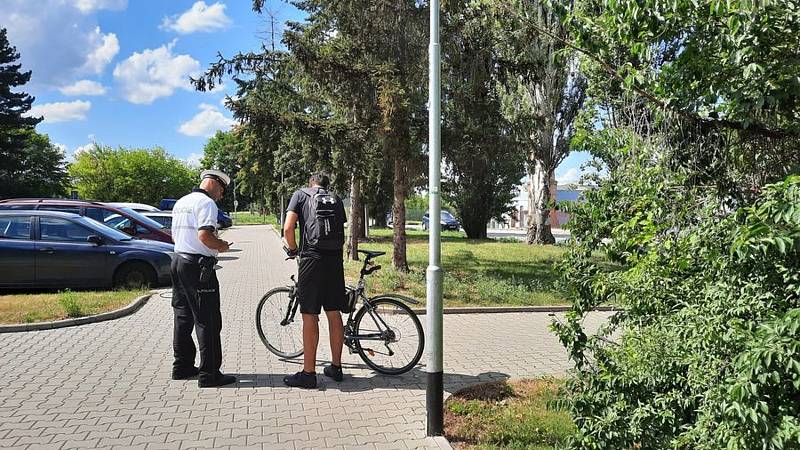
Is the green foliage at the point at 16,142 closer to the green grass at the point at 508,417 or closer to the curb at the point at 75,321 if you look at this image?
the curb at the point at 75,321

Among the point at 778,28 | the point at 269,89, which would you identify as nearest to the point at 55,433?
the point at 778,28

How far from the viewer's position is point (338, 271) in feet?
17.8

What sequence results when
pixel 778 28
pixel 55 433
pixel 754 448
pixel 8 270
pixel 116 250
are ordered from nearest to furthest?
1. pixel 754 448
2. pixel 778 28
3. pixel 55 433
4. pixel 8 270
5. pixel 116 250

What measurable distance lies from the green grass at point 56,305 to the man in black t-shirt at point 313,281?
4.63 metres

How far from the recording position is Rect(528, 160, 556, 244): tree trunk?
24.6 m

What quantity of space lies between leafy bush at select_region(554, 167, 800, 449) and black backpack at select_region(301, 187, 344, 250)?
2248mm

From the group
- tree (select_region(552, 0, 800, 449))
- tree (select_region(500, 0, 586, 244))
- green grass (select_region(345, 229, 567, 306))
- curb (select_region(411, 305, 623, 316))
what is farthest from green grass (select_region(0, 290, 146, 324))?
tree (select_region(500, 0, 586, 244))

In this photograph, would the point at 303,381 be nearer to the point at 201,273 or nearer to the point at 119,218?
the point at 201,273

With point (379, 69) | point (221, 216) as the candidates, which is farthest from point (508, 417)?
point (221, 216)

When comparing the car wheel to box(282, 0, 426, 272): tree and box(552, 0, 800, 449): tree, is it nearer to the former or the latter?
box(282, 0, 426, 272): tree

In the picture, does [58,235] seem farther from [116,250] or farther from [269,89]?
[269,89]

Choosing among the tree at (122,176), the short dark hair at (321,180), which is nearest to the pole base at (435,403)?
the short dark hair at (321,180)

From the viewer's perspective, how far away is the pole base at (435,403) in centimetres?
427

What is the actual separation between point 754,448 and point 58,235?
11.6 meters
